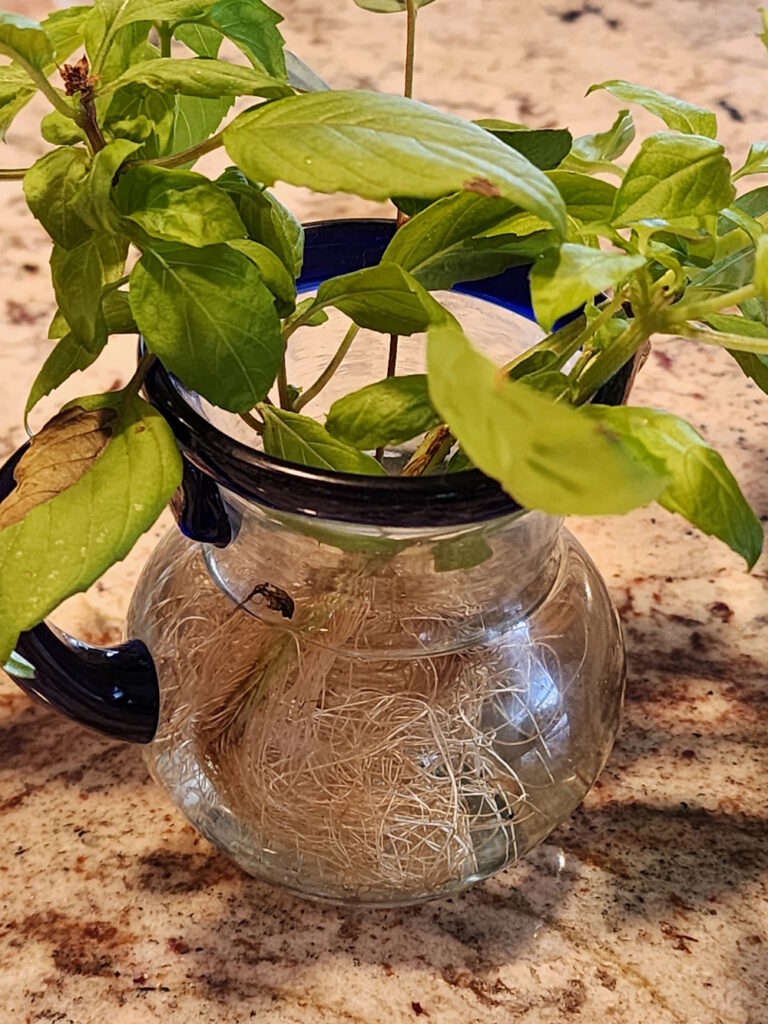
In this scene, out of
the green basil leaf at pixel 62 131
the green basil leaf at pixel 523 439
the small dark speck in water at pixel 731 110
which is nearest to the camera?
the green basil leaf at pixel 523 439

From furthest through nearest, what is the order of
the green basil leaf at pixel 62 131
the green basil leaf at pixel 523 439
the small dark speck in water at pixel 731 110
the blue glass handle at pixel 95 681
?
1. the small dark speck in water at pixel 731 110
2. the blue glass handle at pixel 95 681
3. the green basil leaf at pixel 62 131
4. the green basil leaf at pixel 523 439

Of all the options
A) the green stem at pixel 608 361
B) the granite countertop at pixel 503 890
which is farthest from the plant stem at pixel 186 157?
the granite countertop at pixel 503 890

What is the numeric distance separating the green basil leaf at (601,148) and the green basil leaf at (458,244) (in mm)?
67

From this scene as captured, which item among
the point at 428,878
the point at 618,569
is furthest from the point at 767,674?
the point at 428,878

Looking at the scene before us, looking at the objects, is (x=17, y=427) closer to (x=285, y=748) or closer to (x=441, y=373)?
(x=285, y=748)

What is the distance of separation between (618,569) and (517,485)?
411mm

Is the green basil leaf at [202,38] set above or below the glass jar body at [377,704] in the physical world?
above

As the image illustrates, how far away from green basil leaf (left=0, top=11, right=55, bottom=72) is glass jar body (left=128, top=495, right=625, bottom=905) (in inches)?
5.8

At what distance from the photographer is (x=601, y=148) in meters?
0.39

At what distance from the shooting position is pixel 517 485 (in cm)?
20

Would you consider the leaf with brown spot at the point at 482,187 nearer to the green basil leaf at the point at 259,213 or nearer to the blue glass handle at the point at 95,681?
the green basil leaf at the point at 259,213

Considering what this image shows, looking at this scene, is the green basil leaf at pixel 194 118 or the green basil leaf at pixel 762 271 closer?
the green basil leaf at pixel 762 271

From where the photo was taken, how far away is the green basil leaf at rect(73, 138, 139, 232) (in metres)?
0.26

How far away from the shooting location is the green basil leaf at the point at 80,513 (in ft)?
0.92
